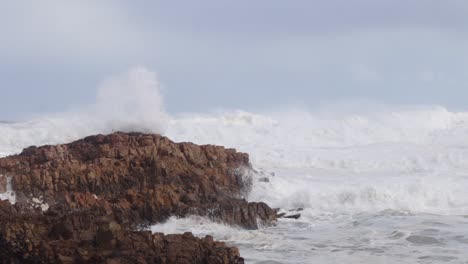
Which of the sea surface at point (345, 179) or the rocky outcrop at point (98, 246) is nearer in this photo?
the rocky outcrop at point (98, 246)

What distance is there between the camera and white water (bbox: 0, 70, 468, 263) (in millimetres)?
13031

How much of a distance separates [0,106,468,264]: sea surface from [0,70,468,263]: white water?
31mm

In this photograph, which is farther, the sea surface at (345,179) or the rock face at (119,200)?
the sea surface at (345,179)

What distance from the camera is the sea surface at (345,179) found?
42.8ft

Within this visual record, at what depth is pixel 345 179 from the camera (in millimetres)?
22484

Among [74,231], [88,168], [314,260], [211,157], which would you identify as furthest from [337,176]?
[74,231]

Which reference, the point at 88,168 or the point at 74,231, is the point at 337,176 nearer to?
the point at 88,168

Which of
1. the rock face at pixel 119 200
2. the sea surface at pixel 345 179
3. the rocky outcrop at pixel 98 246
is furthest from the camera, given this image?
the sea surface at pixel 345 179

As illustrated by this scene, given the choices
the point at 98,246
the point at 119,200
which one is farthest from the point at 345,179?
the point at 98,246

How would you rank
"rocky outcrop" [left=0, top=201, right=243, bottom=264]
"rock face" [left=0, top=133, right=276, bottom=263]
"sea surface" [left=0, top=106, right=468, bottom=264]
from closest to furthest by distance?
"rocky outcrop" [left=0, top=201, right=243, bottom=264] → "rock face" [left=0, top=133, right=276, bottom=263] → "sea surface" [left=0, top=106, right=468, bottom=264]

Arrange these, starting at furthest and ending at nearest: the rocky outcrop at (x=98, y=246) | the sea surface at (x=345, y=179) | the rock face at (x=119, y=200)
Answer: the sea surface at (x=345, y=179) → the rock face at (x=119, y=200) → the rocky outcrop at (x=98, y=246)

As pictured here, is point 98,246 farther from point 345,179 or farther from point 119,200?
point 345,179

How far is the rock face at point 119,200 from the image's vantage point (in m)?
10.2

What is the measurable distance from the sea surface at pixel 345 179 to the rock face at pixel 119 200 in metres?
0.53
